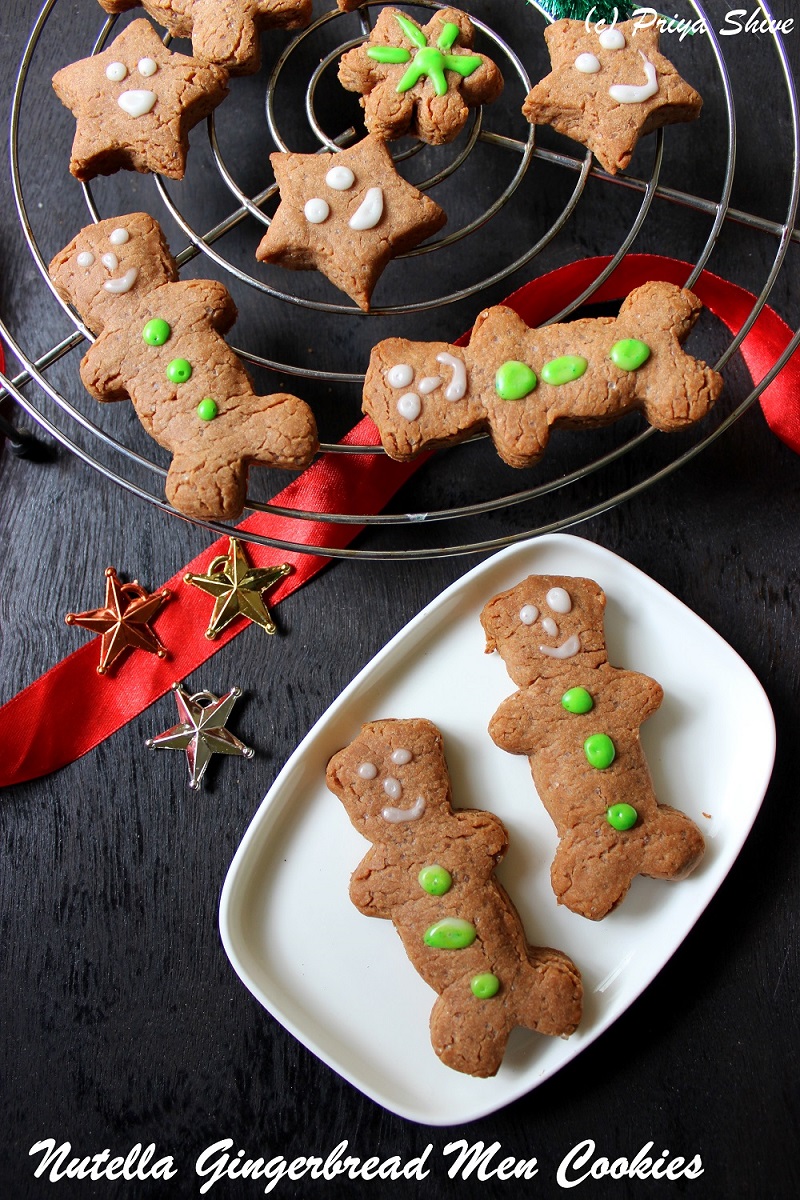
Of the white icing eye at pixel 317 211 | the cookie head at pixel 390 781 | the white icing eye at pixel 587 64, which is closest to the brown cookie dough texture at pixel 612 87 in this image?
the white icing eye at pixel 587 64

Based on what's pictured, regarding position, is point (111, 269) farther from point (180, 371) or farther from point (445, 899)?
point (445, 899)

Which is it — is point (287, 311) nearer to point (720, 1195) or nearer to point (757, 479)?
point (757, 479)

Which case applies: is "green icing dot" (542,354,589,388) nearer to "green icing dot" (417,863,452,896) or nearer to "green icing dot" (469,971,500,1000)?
"green icing dot" (417,863,452,896)

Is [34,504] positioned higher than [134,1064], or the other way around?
[34,504]

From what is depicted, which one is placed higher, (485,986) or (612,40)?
(612,40)

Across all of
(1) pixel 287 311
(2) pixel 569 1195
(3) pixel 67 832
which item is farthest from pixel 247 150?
(2) pixel 569 1195

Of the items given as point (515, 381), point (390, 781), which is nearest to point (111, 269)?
point (515, 381)

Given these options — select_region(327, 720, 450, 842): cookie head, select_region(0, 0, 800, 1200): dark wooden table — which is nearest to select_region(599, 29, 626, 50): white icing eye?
select_region(0, 0, 800, 1200): dark wooden table
